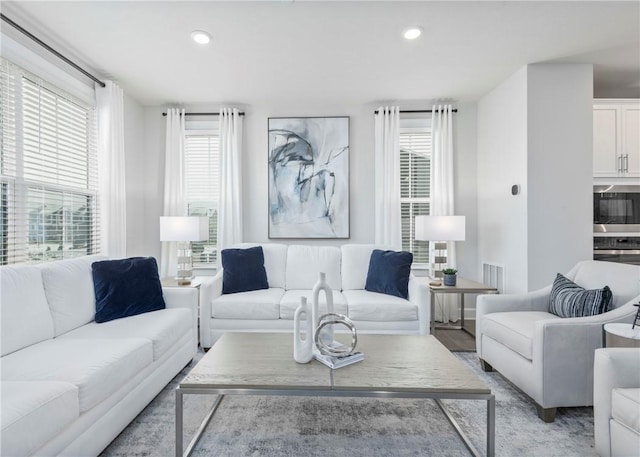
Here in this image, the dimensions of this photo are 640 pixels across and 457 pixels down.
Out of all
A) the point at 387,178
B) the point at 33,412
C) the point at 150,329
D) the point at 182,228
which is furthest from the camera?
the point at 387,178

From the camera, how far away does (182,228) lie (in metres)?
3.30

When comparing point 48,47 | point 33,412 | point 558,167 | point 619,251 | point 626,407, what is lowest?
point 626,407

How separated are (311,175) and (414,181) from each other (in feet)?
4.15

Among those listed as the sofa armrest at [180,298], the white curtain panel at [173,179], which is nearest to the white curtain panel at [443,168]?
the sofa armrest at [180,298]

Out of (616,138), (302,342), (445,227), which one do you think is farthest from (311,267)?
(616,138)

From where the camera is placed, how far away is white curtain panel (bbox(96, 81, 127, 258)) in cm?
318

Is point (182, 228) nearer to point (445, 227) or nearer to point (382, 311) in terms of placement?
point (382, 311)

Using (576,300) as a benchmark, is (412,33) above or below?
above

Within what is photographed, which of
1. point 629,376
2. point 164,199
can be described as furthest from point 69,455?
point 164,199

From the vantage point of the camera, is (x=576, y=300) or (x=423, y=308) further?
(x=423, y=308)

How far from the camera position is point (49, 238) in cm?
269

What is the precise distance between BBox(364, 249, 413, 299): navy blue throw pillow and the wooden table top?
1.07 metres

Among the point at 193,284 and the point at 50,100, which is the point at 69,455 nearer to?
the point at 193,284

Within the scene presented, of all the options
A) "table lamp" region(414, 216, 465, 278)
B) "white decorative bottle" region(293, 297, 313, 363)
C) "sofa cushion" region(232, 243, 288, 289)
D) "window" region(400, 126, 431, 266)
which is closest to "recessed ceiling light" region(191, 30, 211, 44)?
"sofa cushion" region(232, 243, 288, 289)
